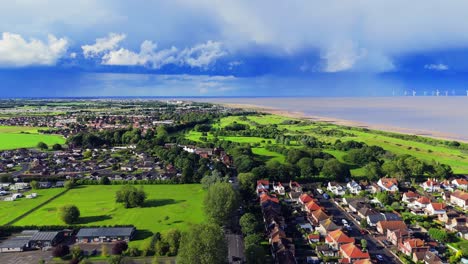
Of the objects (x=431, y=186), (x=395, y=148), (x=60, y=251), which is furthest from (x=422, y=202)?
(x=60, y=251)

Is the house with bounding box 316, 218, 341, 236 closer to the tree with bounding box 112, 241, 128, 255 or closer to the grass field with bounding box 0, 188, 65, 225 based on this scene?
the tree with bounding box 112, 241, 128, 255

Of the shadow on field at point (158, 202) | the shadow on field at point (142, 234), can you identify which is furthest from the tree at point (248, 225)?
the shadow on field at point (158, 202)

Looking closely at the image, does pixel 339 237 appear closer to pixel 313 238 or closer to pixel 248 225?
pixel 313 238

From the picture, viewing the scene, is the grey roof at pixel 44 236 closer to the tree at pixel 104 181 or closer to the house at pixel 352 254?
the tree at pixel 104 181

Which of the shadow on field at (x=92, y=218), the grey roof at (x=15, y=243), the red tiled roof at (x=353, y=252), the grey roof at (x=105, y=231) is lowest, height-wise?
the grey roof at (x=15, y=243)

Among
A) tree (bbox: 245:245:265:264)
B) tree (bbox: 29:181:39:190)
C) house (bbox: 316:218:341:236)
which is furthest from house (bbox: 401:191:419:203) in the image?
tree (bbox: 29:181:39:190)

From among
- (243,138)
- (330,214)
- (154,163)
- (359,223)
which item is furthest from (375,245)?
(243,138)
